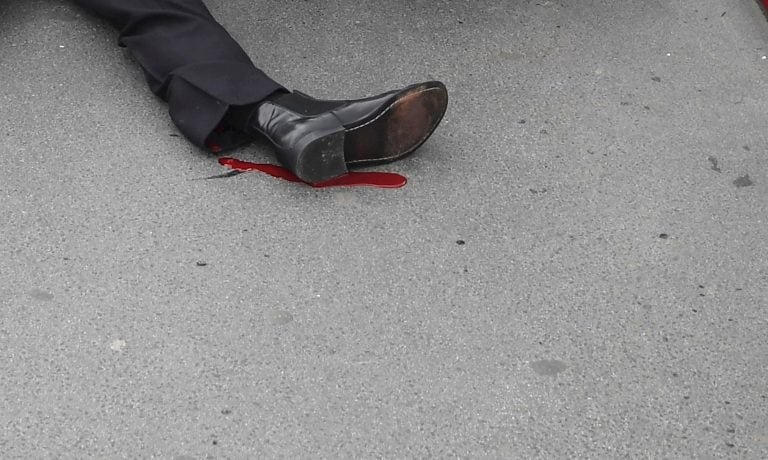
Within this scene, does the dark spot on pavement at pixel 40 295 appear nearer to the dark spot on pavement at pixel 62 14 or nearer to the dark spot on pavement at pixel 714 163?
the dark spot on pavement at pixel 62 14

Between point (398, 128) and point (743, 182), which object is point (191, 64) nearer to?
point (398, 128)

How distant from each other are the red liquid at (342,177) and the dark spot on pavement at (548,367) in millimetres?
569

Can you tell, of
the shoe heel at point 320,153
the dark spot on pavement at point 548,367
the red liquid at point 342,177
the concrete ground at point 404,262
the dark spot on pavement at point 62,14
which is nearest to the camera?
the concrete ground at point 404,262

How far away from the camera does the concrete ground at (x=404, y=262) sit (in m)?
1.67

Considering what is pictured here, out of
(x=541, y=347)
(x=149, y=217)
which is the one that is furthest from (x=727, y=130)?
(x=149, y=217)

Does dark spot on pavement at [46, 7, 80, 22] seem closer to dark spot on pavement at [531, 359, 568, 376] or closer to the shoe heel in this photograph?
the shoe heel

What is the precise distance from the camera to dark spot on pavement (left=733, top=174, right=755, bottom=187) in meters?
2.28

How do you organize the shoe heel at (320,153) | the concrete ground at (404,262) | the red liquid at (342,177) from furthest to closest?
the red liquid at (342,177) < the shoe heel at (320,153) < the concrete ground at (404,262)

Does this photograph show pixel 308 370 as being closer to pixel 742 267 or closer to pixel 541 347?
pixel 541 347

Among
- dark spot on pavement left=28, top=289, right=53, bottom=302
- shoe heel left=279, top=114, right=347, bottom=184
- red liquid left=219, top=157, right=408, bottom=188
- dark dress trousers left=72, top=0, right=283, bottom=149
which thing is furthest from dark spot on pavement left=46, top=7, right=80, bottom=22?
dark spot on pavement left=28, top=289, right=53, bottom=302

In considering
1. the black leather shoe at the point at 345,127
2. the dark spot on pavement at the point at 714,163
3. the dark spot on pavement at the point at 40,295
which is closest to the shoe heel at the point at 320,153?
the black leather shoe at the point at 345,127

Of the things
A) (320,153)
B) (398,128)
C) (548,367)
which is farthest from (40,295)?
(548,367)

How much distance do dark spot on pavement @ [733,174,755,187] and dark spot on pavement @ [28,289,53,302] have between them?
1.42 metres

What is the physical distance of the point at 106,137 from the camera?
2.29 m
